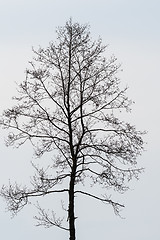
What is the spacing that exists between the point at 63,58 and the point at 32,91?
1.24 m

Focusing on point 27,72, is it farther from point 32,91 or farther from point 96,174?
point 96,174

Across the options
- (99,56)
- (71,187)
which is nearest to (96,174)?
(71,187)

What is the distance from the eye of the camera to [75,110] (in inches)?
752

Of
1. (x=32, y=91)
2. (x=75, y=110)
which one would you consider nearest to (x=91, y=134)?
(x=75, y=110)

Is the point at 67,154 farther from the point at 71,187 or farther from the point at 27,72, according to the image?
the point at 27,72

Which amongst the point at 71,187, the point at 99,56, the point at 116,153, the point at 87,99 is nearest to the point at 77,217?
the point at 71,187

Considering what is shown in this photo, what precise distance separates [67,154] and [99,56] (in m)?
2.83

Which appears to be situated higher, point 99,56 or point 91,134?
point 99,56

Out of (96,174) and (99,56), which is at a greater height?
(99,56)

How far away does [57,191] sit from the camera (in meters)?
18.7

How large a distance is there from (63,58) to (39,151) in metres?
2.62

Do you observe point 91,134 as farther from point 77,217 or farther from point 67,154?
point 77,217

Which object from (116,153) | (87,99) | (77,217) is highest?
(87,99)

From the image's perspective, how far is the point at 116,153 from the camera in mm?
18938
